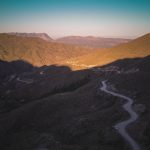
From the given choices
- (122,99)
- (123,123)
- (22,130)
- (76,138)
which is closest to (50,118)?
(22,130)

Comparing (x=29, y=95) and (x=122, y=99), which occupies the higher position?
(x=122, y=99)

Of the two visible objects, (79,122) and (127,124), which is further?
(79,122)

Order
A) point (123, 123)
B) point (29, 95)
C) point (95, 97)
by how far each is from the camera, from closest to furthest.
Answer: point (123, 123) < point (95, 97) < point (29, 95)

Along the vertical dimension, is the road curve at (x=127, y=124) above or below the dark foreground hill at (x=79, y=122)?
above

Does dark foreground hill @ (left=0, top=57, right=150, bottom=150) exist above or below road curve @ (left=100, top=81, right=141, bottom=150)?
below

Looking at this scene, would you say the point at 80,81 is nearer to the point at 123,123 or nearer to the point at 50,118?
the point at 50,118

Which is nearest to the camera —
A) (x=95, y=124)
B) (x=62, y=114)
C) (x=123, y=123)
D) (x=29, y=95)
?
(x=123, y=123)

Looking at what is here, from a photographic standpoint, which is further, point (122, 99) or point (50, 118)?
point (50, 118)

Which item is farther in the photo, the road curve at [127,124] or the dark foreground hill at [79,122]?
the dark foreground hill at [79,122]

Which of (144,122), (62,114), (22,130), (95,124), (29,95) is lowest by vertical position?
(29,95)

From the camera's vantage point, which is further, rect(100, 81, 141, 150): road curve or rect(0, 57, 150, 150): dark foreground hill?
rect(0, 57, 150, 150): dark foreground hill

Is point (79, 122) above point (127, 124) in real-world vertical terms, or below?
below
